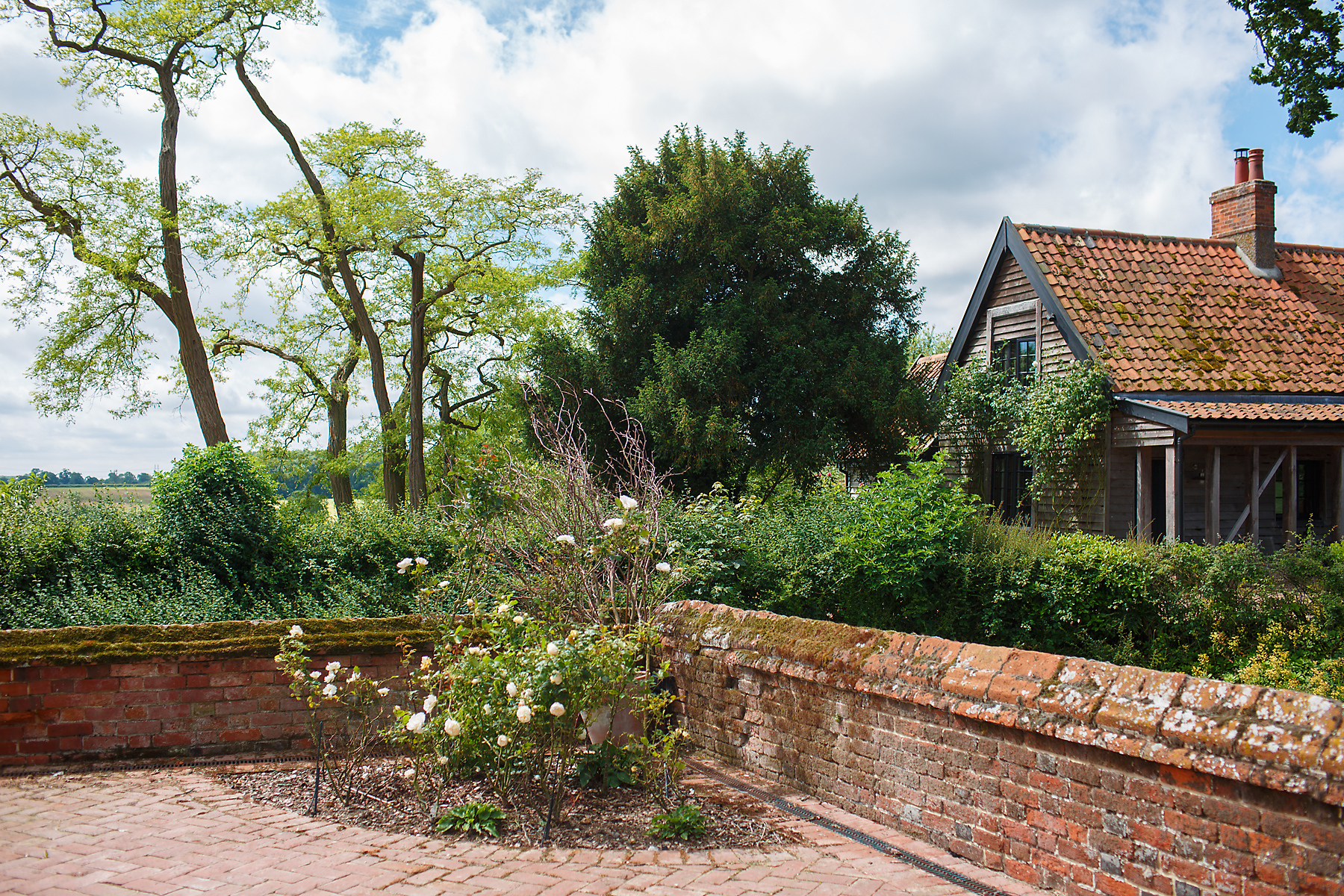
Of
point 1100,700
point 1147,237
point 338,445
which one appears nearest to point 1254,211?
point 1147,237

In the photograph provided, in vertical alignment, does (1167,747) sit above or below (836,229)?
below

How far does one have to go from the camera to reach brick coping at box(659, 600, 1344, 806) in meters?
3.12

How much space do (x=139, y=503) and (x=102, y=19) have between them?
13.4 metres

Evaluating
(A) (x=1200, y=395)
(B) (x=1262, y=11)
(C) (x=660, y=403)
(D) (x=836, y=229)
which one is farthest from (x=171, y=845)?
(D) (x=836, y=229)

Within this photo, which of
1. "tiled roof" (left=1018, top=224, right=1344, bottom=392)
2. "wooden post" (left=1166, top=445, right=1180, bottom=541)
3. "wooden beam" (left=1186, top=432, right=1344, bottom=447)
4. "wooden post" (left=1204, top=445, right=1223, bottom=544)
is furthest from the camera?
"tiled roof" (left=1018, top=224, right=1344, bottom=392)

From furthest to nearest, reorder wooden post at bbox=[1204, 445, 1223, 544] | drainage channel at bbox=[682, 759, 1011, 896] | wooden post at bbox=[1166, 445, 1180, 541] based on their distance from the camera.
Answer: wooden post at bbox=[1204, 445, 1223, 544] < wooden post at bbox=[1166, 445, 1180, 541] < drainage channel at bbox=[682, 759, 1011, 896]

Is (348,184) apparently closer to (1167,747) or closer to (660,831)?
(660,831)

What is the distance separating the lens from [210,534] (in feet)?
27.5

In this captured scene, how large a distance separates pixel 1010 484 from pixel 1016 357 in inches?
104

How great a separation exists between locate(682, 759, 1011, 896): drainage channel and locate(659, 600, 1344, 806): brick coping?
758 millimetres

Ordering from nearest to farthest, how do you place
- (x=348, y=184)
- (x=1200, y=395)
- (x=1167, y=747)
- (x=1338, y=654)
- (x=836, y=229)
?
(x=1167, y=747) < (x=1338, y=654) < (x=1200, y=395) < (x=836, y=229) < (x=348, y=184)

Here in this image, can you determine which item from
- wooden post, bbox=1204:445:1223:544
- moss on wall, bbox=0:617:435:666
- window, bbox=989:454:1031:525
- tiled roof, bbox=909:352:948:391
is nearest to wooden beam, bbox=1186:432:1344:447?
wooden post, bbox=1204:445:1223:544

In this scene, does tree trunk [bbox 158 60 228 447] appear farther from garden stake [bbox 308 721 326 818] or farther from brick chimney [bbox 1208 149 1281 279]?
brick chimney [bbox 1208 149 1281 279]

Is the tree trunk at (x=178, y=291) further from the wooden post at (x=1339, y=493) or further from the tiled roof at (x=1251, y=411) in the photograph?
the wooden post at (x=1339, y=493)
